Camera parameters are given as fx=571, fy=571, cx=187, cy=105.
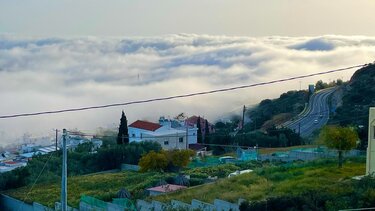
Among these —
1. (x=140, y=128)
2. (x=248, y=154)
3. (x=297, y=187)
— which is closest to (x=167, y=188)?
(x=297, y=187)

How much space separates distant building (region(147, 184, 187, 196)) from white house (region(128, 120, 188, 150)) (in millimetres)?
20356

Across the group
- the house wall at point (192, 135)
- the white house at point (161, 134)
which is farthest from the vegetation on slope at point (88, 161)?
the house wall at point (192, 135)

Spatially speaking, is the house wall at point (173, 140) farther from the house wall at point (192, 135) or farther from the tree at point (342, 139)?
the tree at point (342, 139)

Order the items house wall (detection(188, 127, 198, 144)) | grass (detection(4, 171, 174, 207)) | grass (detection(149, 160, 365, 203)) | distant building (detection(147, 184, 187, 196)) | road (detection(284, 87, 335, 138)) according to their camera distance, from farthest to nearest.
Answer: road (detection(284, 87, 335, 138)), house wall (detection(188, 127, 198, 144)), grass (detection(4, 171, 174, 207)), distant building (detection(147, 184, 187, 196)), grass (detection(149, 160, 365, 203))

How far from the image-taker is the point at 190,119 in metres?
55.8

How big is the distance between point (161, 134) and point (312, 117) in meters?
15.6

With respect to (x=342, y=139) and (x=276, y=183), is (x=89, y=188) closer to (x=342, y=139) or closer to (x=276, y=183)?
(x=276, y=183)

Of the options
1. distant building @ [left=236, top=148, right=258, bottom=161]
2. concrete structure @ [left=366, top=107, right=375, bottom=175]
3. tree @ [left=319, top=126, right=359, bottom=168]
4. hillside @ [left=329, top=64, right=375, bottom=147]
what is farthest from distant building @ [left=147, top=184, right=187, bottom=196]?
hillside @ [left=329, top=64, right=375, bottom=147]

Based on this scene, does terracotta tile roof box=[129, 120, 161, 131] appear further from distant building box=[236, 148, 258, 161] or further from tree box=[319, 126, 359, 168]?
tree box=[319, 126, 359, 168]

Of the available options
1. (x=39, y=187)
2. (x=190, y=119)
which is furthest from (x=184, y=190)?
(x=190, y=119)

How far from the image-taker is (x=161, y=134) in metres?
40.5

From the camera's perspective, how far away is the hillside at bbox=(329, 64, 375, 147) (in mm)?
37287

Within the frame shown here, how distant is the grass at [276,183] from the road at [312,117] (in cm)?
2353

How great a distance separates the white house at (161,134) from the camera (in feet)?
131
